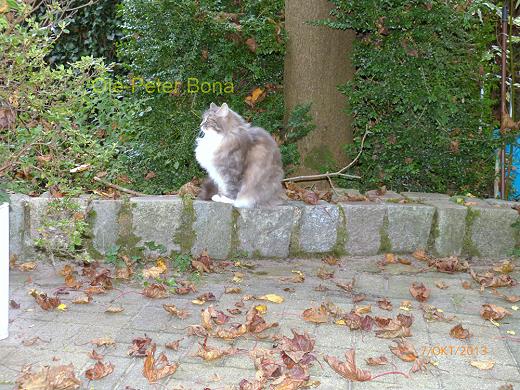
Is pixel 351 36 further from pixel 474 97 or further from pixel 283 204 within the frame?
pixel 283 204

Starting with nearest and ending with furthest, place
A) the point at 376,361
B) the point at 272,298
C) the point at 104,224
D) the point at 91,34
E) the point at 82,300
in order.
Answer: the point at 376,361
the point at 82,300
the point at 272,298
the point at 104,224
the point at 91,34

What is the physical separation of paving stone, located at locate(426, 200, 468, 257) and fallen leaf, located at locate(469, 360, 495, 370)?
1.87 metres

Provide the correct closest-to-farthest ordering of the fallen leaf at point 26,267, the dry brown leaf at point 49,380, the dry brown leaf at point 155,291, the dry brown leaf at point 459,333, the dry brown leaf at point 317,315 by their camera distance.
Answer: the dry brown leaf at point 49,380, the dry brown leaf at point 459,333, the dry brown leaf at point 317,315, the dry brown leaf at point 155,291, the fallen leaf at point 26,267

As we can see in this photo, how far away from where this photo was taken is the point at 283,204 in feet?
15.9

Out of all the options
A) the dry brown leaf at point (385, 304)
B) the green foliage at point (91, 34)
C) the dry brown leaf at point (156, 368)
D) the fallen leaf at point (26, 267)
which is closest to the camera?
the dry brown leaf at point (156, 368)

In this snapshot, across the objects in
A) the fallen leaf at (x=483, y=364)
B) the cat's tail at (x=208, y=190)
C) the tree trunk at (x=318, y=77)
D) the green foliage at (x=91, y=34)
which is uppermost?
the green foliage at (x=91, y=34)

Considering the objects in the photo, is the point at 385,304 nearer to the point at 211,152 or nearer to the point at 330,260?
the point at 330,260

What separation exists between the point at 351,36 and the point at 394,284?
2.32 metres

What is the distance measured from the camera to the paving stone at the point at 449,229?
15.9ft

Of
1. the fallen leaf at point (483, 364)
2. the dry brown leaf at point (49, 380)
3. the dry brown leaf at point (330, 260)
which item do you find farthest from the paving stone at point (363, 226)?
the dry brown leaf at point (49, 380)

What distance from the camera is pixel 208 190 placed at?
4891 millimetres

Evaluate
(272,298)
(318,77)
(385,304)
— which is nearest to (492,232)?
(385,304)

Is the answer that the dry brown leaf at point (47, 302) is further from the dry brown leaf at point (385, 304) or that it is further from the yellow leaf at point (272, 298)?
the dry brown leaf at point (385, 304)

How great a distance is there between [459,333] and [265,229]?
1.83 meters
